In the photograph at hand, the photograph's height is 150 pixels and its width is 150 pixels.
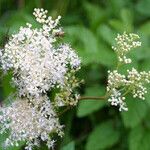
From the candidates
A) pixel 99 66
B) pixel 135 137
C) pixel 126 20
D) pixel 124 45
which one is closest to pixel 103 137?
pixel 135 137

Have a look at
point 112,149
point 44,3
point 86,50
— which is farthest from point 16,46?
point 44,3

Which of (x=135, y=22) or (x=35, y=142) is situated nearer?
(x=35, y=142)

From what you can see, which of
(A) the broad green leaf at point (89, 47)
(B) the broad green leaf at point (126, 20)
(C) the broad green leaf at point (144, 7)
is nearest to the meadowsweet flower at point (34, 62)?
(A) the broad green leaf at point (89, 47)

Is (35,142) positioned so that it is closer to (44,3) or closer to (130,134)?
(130,134)

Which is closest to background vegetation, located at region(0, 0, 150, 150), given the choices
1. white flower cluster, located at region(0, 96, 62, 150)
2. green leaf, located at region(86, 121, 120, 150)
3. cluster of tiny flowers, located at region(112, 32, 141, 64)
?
green leaf, located at region(86, 121, 120, 150)

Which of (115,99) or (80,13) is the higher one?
(80,13)

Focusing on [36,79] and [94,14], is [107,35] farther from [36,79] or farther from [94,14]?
[36,79]
